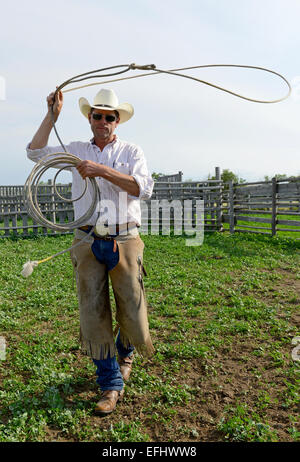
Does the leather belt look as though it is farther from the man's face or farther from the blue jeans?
the blue jeans

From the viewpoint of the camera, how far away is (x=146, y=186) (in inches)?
135

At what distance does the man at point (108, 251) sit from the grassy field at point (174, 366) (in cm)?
40

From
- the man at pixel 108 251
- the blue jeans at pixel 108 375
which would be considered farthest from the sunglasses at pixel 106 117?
the blue jeans at pixel 108 375

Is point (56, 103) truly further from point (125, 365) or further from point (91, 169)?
point (125, 365)

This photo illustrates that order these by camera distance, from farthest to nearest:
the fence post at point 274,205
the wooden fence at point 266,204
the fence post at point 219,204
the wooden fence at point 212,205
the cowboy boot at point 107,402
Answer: the fence post at point 219,204 < the wooden fence at point 212,205 < the fence post at point 274,205 < the wooden fence at point 266,204 < the cowboy boot at point 107,402

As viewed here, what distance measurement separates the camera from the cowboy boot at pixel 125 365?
12.9 ft

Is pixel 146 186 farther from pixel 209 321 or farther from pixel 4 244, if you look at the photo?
pixel 4 244

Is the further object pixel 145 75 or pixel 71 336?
pixel 71 336

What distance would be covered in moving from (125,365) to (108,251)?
1.37 metres

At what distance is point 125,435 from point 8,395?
1.25 metres

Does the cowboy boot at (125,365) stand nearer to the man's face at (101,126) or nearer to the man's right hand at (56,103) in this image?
the man's face at (101,126)

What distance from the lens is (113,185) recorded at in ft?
11.4
